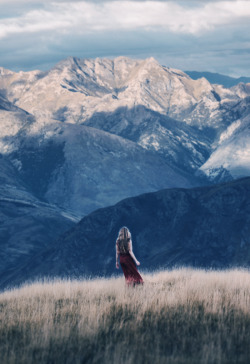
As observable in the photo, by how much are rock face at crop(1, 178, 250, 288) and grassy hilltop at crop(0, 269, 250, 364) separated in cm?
8882

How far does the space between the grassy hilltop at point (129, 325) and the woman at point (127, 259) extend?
0.67 metres

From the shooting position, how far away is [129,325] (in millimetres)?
13656

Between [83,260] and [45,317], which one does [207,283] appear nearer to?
[45,317]

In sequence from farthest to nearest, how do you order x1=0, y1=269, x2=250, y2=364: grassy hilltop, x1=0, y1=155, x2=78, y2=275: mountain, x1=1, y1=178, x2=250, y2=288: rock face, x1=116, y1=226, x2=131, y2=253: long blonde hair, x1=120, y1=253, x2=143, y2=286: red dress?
x1=0, y1=155, x2=78, y2=275: mountain → x1=1, y1=178, x2=250, y2=288: rock face → x1=116, y1=226, x2=131, y2=253: long blonde hair → x1=120, y1=253, x2=143, y2=286: red dress → x1=0, y1=269, x2=250, y2=364: grassy hilltop

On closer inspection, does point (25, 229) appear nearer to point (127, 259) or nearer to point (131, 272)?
point (127, 259)

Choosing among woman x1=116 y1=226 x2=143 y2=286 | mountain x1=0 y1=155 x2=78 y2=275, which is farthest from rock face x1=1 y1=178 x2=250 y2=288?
woman x1=116 y1=226 x2=143 y2=286

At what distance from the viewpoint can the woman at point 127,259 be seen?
59.2ft

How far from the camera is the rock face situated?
11100 centimetres

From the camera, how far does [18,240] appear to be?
560 ft

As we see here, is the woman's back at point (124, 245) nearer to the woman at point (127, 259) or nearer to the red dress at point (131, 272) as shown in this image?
the woman at point (127, 259)

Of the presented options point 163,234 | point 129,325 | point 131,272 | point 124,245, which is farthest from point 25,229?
point 129,325

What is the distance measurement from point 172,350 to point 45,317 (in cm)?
337

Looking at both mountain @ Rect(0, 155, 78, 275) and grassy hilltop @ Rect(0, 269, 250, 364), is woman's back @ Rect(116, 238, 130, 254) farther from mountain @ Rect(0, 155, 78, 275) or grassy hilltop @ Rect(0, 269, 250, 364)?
mountain @ Rect(0, 155, 78, 275)

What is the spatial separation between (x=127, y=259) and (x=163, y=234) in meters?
108
